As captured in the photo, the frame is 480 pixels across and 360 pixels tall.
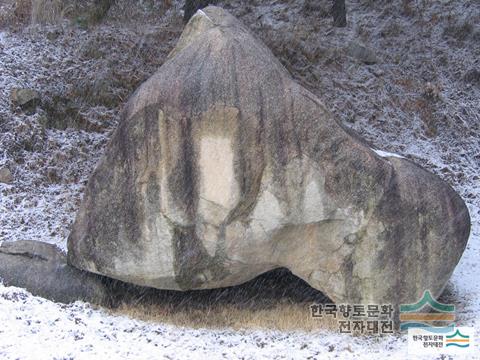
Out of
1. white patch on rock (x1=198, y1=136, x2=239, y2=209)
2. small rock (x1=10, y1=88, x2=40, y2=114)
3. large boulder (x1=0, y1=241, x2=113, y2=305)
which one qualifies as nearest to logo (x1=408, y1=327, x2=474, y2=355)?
white patch on rock (x1=198, y1=136, x2=239, y2=209)

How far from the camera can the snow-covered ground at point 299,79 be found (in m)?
6.94

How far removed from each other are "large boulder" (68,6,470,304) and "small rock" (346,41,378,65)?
655 cm

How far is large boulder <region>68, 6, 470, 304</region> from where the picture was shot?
7.17 m

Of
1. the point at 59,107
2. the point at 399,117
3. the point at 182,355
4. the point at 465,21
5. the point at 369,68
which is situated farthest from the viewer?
the point at 465,21

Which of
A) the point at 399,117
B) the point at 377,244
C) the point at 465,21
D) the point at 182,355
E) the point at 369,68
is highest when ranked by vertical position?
the point at 465,21

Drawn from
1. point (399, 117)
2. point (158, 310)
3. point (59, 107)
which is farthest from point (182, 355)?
point (399, 117)

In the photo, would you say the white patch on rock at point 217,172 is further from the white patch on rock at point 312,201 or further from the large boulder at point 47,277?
the large boulder at point 47,277

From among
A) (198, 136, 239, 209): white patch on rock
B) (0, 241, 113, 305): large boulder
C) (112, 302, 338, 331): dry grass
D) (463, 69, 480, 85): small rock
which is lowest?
(112, 302, 338, 331): dry grass

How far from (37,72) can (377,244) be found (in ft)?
21.9

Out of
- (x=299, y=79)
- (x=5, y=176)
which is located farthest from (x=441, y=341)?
(x=299, y=79)

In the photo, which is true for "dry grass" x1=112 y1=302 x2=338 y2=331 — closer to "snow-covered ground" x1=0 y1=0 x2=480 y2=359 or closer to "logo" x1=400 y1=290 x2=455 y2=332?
"snow-covered ground" x1=0 y1=0 x2=480 y2=359

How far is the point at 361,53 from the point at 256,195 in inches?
290

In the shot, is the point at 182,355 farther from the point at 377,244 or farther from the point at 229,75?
the point at 229,75

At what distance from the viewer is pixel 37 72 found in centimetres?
1176
